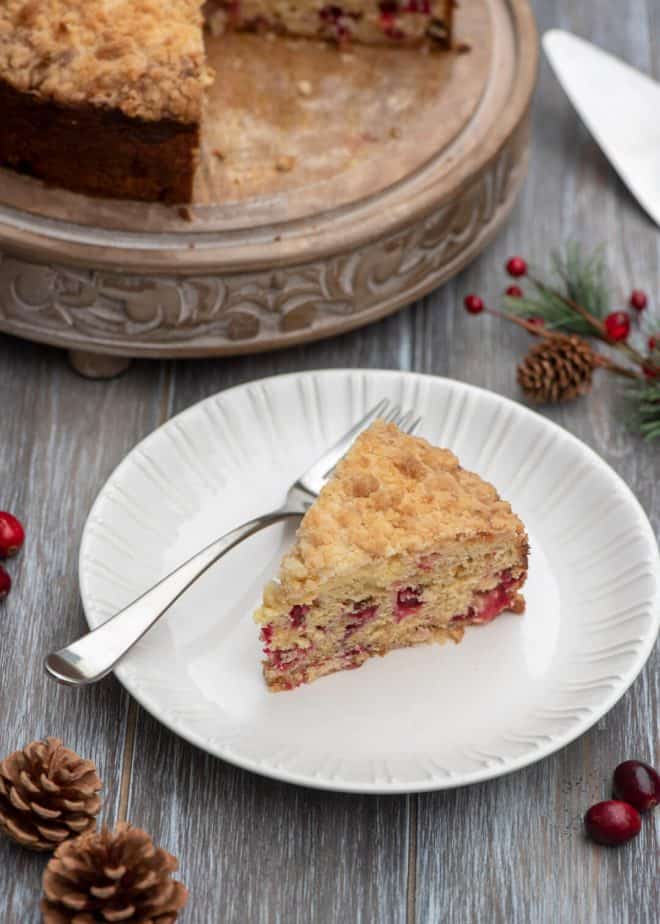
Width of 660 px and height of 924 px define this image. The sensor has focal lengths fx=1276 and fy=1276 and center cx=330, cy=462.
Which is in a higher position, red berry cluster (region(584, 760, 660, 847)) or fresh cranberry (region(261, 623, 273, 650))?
fresh cranberry (region(261, 623, 273, 650))

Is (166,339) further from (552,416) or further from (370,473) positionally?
(552,416)

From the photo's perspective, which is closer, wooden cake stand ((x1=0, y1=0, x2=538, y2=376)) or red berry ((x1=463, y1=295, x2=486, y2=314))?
wooden cake stand ((x1=0, y1=0, x2=538, y2=376))

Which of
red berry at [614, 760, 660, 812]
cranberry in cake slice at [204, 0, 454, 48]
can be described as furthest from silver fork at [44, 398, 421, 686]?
cranberry in cake slice at [204, 0, 454, 48]

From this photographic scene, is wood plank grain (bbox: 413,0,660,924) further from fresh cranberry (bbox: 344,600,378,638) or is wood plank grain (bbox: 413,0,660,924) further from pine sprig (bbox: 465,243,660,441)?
fresh cranberry (bbox: 344,600,378,638)

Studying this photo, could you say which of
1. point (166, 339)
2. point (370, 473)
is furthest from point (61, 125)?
point (370, 473)

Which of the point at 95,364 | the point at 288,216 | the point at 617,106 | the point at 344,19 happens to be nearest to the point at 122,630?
the point at 95,364

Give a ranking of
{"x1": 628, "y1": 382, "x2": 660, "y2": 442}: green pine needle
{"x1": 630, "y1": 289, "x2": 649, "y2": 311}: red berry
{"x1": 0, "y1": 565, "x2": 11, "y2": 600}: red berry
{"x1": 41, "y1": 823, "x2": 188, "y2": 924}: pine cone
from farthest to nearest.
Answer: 1. {"x1": 630, "y1": 289, "x2": 649, "y2": 311}: red berry
2. {"x1": 628, "y1": 382, "x2": 660, "y2": 442}: green pine needle
3. {"x1": 0, "y1": 565, "x2": 11, "y2": 600}: red berry
4. {"x1": 41, "y1": 823, "x2": 188, "y2": 924}: pine cone

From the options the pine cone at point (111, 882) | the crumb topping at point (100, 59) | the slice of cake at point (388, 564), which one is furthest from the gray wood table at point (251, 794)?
the crumb topping at point (100, 59)
